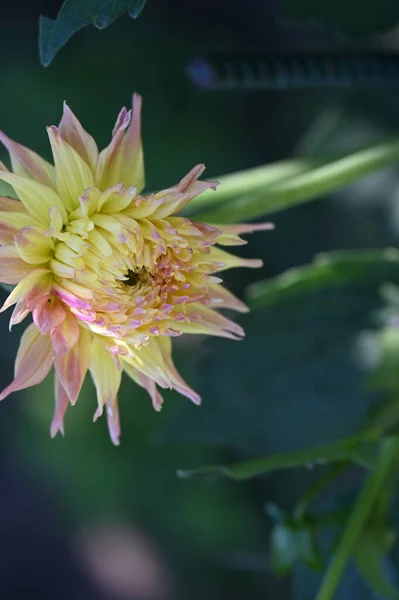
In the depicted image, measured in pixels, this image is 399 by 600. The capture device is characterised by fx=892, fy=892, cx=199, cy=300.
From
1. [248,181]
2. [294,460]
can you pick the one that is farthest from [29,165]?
[294,460]

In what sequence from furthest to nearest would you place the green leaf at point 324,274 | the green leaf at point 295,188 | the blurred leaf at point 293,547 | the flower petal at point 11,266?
1. the green leaf at point 324,274
2. the blurred leaf at point 293,547
3. the green leaf at point 295,188
4. the flower petal at point 11,266

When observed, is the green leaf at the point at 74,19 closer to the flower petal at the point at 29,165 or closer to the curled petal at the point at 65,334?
the flower petal at the point at 29,165

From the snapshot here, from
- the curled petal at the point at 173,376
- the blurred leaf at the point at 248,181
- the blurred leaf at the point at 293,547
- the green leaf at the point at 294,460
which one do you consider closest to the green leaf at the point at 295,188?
the blurred leaf at the point at 248,181

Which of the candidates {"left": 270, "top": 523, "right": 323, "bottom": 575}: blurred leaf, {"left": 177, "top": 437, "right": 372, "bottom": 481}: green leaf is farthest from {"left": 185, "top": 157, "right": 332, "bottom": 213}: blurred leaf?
{"left": 270, "top": 523, "right": 323, "bottom": 575}: blurred leaf

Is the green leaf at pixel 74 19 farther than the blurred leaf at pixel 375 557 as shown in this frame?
No

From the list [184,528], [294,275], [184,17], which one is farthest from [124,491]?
[184,17]

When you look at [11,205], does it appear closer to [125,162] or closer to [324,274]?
[125,162]

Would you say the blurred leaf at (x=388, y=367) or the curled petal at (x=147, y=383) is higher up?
the curled petal at (x=147, y=383)
